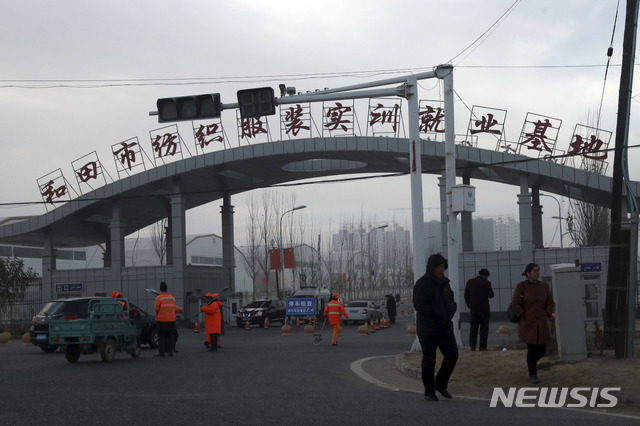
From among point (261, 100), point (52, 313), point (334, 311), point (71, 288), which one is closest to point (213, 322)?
point (334, 311)

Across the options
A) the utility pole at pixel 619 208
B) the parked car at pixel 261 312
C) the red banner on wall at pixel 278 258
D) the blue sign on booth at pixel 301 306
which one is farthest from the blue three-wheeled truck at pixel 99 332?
the red banner on wall at pixel 278 258

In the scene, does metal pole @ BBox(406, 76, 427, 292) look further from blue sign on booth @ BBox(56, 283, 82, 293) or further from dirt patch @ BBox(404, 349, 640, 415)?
blue sign on booth @ BBox(56, 283, 82, 293)

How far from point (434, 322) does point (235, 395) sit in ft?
9.40

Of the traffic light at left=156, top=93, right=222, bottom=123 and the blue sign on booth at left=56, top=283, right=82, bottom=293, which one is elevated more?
the traffic light at left=156, top=93, right=222, bottom=123

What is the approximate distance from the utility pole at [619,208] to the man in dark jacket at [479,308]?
145 inches

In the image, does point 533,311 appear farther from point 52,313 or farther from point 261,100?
point 52,313

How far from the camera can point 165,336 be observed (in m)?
19.7

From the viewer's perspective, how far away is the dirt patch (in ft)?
34.0

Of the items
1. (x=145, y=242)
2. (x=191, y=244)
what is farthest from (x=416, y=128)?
(x=145, y=242)

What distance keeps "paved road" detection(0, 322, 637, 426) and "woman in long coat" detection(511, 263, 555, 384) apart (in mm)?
1650

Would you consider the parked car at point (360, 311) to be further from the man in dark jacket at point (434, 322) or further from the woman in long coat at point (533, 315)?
the man in dark jacket at point (434, 322)

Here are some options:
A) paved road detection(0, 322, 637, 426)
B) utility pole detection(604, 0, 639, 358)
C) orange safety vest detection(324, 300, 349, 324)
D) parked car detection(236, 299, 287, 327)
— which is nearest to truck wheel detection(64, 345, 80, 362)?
paved road detection(0, 322, 637, 426)

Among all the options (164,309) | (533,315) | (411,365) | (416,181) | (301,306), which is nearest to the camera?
(533,315)

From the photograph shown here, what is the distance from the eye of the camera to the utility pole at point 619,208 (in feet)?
44.1
